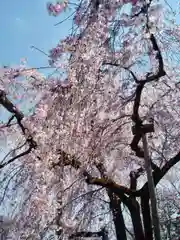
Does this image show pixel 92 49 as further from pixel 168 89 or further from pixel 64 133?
pixel 168 89

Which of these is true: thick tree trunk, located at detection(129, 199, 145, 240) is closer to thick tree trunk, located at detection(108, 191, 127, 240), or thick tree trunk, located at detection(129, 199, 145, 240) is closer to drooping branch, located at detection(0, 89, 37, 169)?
thick tree trunk, located at detection(108, 191, 127, 240)

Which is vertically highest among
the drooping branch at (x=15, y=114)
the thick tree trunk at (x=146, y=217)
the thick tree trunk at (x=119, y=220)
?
the drooping branch at (x=15, y=114)

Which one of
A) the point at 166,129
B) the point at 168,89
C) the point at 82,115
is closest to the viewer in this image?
the point at 82,115

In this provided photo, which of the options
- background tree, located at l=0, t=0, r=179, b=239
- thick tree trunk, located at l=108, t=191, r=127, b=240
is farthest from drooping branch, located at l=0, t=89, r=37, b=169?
thick tree trunk, located at l=108, t=191, r=127, b=240

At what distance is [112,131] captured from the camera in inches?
228

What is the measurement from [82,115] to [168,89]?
2.00 m

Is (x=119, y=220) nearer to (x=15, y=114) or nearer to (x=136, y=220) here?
A: (x=136, y=220)

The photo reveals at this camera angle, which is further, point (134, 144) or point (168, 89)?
point (168, 89)

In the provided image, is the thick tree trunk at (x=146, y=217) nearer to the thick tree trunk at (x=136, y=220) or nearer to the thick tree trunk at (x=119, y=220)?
the thick tree trunk at (x=136, y=220)

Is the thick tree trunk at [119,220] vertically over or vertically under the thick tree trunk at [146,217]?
over

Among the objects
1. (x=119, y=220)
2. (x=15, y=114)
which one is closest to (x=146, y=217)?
(x=119, y=220)

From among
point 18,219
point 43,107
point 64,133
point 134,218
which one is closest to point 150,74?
point 64,133

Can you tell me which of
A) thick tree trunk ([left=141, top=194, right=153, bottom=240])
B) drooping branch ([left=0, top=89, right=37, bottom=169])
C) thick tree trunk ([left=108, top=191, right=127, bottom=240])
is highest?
drooping branch ([left=0, top=89, right=37, bottom=169])

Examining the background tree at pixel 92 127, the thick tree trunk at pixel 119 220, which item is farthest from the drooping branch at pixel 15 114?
the thick tree trunk at pixel 119 220
